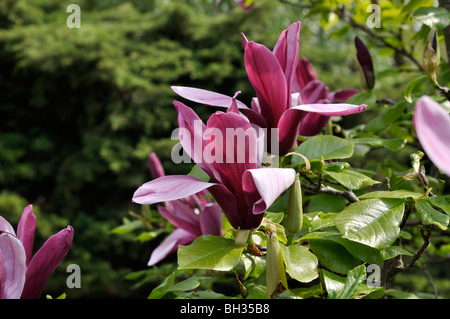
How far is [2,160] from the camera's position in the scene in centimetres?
386

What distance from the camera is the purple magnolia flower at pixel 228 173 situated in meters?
0.55

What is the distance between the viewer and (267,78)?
2.07ft

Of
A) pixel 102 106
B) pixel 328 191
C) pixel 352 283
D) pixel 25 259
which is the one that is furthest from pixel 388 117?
pixel 102 106

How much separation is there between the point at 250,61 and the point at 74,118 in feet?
13.5

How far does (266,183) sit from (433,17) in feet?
2.06

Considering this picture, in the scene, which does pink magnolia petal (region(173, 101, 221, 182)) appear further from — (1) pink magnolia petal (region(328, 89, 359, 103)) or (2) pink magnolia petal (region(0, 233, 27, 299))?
(1) pink magnolia petal (region(328, 89, 359, 103))

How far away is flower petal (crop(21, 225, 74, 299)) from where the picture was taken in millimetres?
588

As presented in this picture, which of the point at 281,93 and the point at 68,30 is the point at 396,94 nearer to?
the point at 68,30

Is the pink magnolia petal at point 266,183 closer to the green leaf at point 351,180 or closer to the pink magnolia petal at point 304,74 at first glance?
the green leaf at point 351,180

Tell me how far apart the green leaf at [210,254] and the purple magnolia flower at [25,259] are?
0.16 m

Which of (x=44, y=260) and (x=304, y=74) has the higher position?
(x=304, y=74)

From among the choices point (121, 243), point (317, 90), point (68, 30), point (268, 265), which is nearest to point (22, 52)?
point (68, 30)

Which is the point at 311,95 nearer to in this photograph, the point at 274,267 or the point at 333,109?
the point at 333,109

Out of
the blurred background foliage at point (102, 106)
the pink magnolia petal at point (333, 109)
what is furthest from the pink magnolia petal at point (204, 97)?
the blurred background foliage at point (102, 106)
